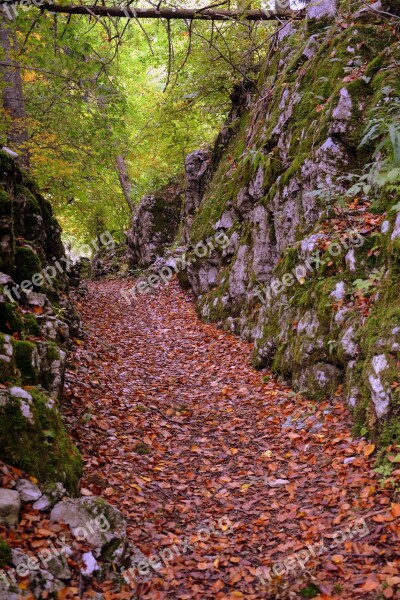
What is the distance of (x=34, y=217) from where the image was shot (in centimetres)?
912

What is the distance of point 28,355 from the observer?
4.90 metres

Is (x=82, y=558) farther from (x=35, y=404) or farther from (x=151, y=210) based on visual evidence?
(x=151, y=210)

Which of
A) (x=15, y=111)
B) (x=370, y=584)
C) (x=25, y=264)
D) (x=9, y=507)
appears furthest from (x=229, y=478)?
(x=15, y=111)

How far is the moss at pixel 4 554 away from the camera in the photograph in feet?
9.45

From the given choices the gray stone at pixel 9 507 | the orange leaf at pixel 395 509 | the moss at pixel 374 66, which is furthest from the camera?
the moss at pixel 374 66

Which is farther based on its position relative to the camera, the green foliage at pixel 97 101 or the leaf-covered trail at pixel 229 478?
the green foliage at pixel 97 101

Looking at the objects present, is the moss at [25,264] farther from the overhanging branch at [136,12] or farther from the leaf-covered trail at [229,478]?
the overhanging branch at [136,12]

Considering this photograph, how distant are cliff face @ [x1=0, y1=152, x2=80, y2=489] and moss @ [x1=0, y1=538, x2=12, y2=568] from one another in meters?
0.83

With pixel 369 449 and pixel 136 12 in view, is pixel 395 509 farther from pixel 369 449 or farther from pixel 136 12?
pixel 136 12

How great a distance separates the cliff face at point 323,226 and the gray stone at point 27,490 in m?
3.33

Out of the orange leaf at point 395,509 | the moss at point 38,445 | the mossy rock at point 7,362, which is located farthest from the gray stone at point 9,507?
the orange leaf at point 395,509

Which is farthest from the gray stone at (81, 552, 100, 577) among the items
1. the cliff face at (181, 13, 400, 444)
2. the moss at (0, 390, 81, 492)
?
the cliff face at (181, 13, 400, 444)

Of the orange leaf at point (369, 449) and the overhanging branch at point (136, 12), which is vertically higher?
the overhanging branch at point (136, 12)

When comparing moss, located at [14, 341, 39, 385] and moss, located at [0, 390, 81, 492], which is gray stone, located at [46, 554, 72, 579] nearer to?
moss, located at [0, 390, 81, 492]
